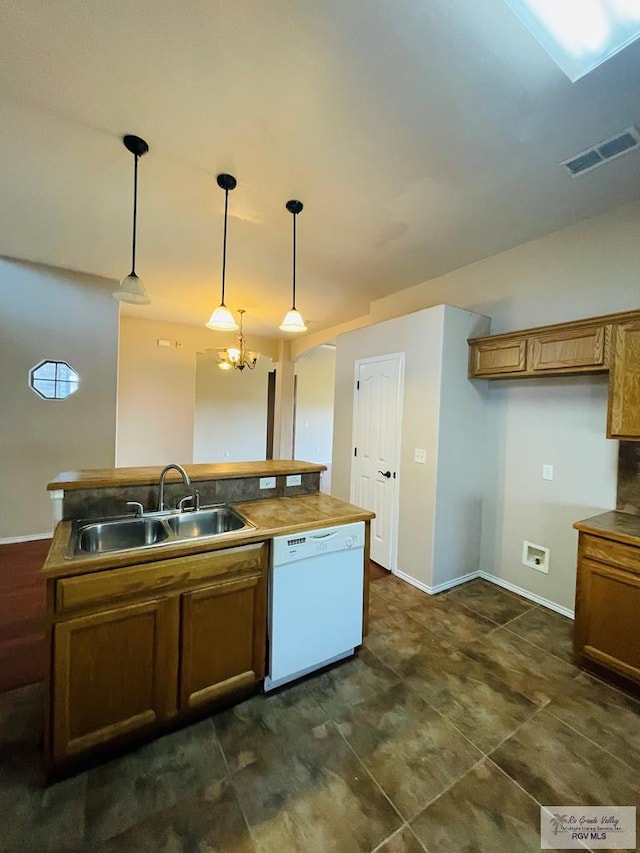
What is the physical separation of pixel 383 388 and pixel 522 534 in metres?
1.82

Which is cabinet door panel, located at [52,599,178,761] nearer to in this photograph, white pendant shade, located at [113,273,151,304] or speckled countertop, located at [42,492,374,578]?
speckled countertop, located at [42,492,374,578]

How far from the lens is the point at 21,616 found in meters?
2.52

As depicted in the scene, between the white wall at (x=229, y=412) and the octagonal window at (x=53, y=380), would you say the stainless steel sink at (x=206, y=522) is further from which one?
the white wall at (x=229, y=412)

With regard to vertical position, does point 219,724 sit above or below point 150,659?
below

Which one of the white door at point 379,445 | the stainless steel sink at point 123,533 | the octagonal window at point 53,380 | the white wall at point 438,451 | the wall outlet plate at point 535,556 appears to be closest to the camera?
the stainless steel sink at point 123,533

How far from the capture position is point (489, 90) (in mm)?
1641

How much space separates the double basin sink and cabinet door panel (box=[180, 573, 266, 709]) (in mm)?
291

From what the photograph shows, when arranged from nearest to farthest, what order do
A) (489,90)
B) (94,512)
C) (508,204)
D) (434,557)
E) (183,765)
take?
1. (183,765)
2. (489,90)
3. (94,512)
4. (508,204)
5. (434,557)

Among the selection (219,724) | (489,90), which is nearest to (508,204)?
(489,90)

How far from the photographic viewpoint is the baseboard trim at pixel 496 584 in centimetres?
281

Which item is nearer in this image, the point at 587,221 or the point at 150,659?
the point at 150,659

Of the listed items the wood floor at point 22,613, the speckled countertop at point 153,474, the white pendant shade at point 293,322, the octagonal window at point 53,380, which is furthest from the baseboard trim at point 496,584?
the octagonal window at point 53,380

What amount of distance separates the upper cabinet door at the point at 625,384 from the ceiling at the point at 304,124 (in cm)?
100

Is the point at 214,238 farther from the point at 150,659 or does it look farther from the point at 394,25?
the point at 150,659
